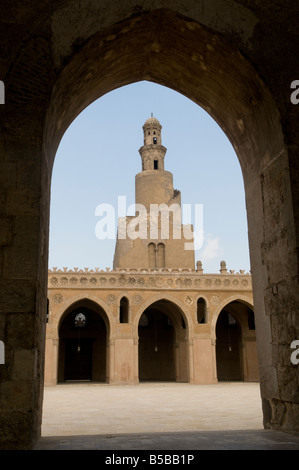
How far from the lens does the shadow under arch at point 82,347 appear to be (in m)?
26.7

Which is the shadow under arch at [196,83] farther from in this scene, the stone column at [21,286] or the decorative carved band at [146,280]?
the decorative carved band at [146,280]

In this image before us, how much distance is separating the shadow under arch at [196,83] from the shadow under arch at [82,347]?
21.9m

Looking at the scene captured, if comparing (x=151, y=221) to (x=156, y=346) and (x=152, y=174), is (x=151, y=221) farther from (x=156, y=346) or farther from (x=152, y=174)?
(x=156, y=346)

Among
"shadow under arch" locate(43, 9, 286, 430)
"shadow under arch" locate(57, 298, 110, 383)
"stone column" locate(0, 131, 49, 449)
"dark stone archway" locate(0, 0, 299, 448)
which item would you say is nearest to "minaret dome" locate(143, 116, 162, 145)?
"shadow under arch" locate(57, 298, 110, 383)

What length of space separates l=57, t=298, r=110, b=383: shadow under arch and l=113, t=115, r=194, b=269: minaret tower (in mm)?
5426

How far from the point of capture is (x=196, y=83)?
5.68 m

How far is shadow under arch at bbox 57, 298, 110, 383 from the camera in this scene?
87.5 ft

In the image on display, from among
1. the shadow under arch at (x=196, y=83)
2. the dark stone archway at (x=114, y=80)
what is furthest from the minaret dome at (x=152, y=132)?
the dark stone archway at (x=114, y=80)

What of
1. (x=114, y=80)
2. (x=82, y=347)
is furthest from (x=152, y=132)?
(x=114, y=80)

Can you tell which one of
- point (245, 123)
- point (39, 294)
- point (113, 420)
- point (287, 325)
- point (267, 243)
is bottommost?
point (113, 420)

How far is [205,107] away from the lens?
6094 millimetres
